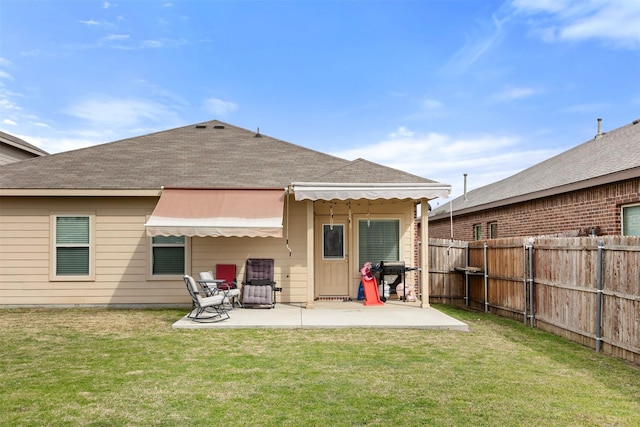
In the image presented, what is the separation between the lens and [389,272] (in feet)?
39.0

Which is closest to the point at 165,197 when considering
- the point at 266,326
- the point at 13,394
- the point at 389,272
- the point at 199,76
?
the point at 266,326

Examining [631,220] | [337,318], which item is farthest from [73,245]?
[631,220]

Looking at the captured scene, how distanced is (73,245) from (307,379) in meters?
8.84

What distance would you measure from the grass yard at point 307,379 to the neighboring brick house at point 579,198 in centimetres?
361

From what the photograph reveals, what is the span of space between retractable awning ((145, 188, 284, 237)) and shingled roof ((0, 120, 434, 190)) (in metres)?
0.46

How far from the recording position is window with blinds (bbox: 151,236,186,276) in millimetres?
12117

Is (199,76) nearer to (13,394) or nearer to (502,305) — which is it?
(502,305)

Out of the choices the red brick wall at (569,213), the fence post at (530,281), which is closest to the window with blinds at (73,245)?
the fence post at (530,281)

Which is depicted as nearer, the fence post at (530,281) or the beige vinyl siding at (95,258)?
the fence post at (530,281)

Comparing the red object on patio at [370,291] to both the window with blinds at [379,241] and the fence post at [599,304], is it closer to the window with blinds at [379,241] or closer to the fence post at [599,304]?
the window with blinds at [379,241]

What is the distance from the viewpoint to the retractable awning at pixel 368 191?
10.6 m

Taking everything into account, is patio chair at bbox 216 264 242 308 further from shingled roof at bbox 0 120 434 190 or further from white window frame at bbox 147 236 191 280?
shingled roof at bbox 0 120 434 190

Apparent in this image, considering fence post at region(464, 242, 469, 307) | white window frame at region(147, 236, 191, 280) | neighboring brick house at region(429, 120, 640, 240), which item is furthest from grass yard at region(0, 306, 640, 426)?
fence post at region(464, 242, 469, 307)

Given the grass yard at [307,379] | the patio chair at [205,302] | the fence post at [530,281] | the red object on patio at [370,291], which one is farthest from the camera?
the red object on patio at [370,291]
